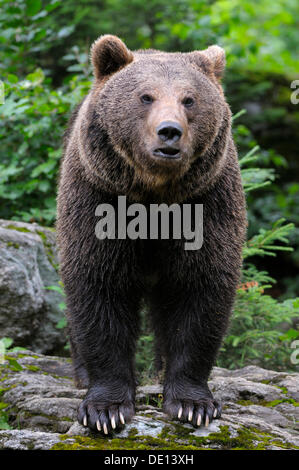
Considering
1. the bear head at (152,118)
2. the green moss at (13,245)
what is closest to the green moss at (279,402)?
the bear head at (152,118)

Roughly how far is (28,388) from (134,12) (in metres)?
7.88

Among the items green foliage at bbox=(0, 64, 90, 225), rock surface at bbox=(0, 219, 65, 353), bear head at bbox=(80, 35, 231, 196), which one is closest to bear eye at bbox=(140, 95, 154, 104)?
bear head at bbox=(80, 35, 231, 196)

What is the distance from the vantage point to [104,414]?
443 cm

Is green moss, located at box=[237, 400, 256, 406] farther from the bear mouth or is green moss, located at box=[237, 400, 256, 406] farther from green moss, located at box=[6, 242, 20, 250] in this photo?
green moss, located at box=[6, 242, 20, 250]

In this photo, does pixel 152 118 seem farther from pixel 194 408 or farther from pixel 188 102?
pixel 194 408

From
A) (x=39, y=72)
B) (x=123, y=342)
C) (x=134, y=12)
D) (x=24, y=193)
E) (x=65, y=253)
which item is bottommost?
(x=123, y=342)

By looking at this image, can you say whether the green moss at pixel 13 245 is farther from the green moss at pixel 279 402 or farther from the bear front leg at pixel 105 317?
the green moss at pixel 279 402

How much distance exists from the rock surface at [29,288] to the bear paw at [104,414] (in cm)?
221

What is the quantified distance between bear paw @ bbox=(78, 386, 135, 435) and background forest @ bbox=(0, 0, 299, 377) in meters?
2.03

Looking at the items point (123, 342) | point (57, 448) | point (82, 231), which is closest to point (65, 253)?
point (82, 231)

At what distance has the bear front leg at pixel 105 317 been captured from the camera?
4.64 m

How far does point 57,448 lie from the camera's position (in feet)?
13.0

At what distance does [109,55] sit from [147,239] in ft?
4.51

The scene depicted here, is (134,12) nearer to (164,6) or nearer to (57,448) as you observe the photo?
(164,6)
